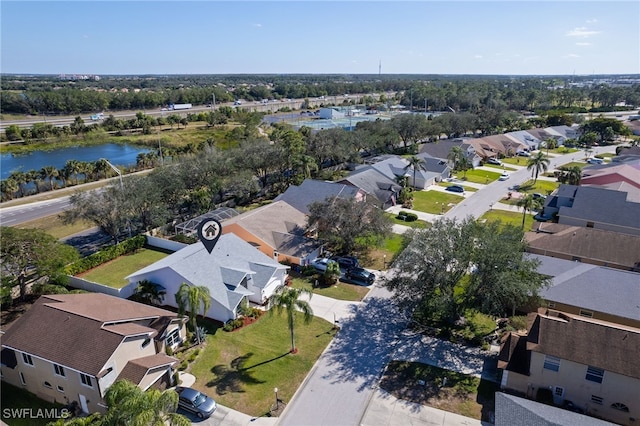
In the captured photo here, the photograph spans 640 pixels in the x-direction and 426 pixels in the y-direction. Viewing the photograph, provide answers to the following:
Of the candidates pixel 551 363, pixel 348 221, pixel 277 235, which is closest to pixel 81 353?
pixel 277 235

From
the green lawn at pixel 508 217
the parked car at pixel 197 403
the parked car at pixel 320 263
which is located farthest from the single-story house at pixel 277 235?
the green lawn at pixel 508 217

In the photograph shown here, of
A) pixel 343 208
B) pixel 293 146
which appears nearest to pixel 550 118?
pixel 293 146

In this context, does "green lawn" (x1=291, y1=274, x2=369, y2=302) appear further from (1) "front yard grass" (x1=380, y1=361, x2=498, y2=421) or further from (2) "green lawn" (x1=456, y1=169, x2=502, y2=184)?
(2) "green lawn" (x1=456, y1=169, x2=502, y2=184)

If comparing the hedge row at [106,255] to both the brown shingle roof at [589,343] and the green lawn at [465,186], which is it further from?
the green lawn at [465,186]

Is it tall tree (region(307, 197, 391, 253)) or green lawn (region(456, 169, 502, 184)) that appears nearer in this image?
tall tree (region(307, 197, 391, 253))

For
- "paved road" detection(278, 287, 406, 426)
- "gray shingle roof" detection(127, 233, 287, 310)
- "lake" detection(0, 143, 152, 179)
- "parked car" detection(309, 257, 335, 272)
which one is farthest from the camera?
"lake" detection(0, 143, 152, 179)

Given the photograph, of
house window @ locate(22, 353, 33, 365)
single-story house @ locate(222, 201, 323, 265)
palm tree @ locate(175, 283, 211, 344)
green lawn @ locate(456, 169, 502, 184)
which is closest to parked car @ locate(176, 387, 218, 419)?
palm tree @ locate(175, 283, 211, 344)
